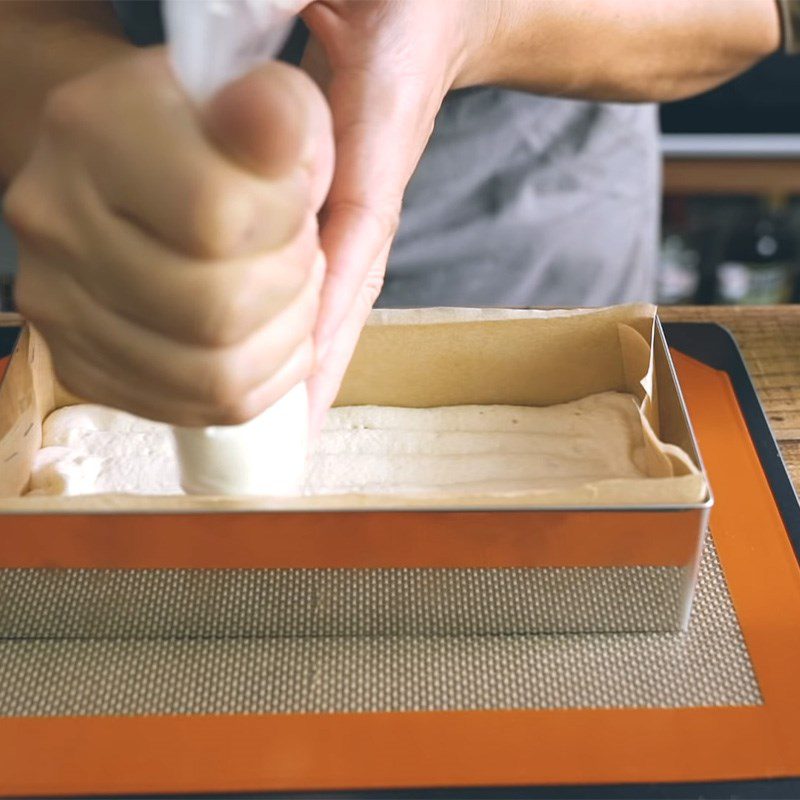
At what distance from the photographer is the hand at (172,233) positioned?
1.39 feet

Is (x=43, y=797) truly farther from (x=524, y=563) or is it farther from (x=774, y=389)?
(x=774, y=389)

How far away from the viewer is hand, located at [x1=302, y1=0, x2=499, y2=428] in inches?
26.4

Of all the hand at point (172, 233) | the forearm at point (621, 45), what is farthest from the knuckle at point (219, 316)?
the forearm at point (621, 45)

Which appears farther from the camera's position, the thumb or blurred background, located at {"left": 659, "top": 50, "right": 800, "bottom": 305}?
blurred background, located at {"left": 659, "top": 50, "right": 800, "bottom": 305}

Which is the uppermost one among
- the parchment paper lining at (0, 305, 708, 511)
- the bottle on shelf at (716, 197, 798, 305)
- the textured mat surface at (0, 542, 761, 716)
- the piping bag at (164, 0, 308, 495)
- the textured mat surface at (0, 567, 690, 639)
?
the piping bag at (164, 0, 308, 495)

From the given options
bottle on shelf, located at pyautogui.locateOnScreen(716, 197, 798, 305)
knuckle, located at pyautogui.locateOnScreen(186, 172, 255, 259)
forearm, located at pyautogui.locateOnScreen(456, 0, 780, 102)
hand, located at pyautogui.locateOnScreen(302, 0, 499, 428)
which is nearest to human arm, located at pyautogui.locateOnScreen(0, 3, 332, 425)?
knuckle, located at pyautogui.locateOnScreen(186, 172, 255, 259)

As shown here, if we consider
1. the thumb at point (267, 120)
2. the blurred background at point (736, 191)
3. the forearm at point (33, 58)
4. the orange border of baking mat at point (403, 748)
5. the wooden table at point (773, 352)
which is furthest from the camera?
the blurred background at point (736, 191)

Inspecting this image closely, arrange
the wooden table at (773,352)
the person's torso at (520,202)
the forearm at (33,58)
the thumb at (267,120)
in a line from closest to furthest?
the thumb at (267,120), the forearm at (33,58), the wooden table at (773,352), the person's torso at (520,202)

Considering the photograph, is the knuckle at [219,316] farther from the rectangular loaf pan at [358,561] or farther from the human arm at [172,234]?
the rectangular loaf pan at [358,561]

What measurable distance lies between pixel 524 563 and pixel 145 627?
0.26m

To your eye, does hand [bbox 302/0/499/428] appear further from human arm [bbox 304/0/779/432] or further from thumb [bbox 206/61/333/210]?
thumb [bbox 206/61/333/210]

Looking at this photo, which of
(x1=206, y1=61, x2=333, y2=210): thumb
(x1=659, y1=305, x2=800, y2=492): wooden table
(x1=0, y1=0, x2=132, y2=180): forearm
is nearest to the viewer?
(x1=206, y1=61, x2=333, y2=210): thumb

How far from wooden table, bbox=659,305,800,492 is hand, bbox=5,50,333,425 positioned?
54 cm

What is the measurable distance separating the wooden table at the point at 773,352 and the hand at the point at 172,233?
0.54 m
